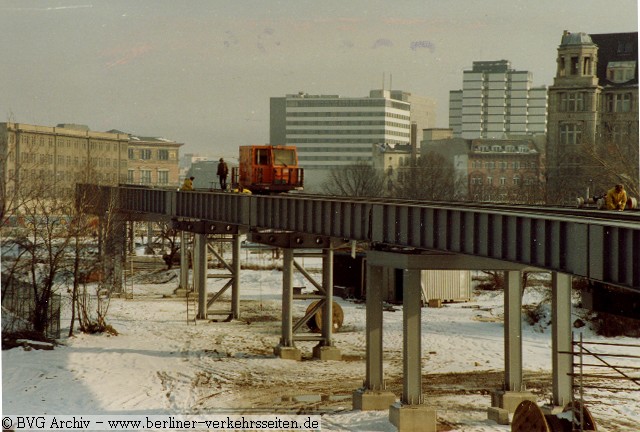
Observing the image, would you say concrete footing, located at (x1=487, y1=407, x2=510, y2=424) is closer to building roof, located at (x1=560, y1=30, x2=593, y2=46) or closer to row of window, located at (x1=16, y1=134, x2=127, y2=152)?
building roof, located at (x1=560, y1=30, x2=593, y2=46)

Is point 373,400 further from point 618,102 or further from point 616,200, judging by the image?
point 618,102

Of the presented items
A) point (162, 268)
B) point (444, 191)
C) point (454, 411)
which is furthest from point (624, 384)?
point (444, 191)

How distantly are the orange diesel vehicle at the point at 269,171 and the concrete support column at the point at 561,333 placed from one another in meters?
26.3

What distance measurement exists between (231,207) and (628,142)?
7348 cm

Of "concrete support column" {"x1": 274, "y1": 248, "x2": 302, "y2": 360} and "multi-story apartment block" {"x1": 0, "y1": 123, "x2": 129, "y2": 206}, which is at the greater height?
"multi-story apartment block" {"x1": 0, "y1": 123, "x2": 129, "y2": 206}

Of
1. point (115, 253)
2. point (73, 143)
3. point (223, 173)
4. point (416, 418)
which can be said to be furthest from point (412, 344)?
point (73, 143)

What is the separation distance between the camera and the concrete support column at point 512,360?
3409 cm

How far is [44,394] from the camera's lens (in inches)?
1420

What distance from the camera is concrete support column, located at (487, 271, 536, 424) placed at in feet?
112

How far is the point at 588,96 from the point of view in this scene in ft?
419

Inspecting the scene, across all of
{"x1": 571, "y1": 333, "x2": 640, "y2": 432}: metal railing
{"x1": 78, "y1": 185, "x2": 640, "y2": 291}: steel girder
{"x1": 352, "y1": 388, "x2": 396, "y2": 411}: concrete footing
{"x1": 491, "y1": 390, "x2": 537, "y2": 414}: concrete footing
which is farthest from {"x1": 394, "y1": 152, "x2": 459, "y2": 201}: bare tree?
{"x1": 352, "y1": 388, "x2": 396, "y2": 411}: concrete footing

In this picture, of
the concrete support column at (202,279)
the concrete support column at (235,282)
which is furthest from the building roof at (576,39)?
the concrete support column at (235,282)

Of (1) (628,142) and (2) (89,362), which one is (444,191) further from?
(2) (89,362)

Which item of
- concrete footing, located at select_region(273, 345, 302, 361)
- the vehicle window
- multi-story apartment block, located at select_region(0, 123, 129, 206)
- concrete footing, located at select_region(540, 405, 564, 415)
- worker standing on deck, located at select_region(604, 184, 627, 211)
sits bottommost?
concrete footing, located at select_region(273, 345, 302, 361)
